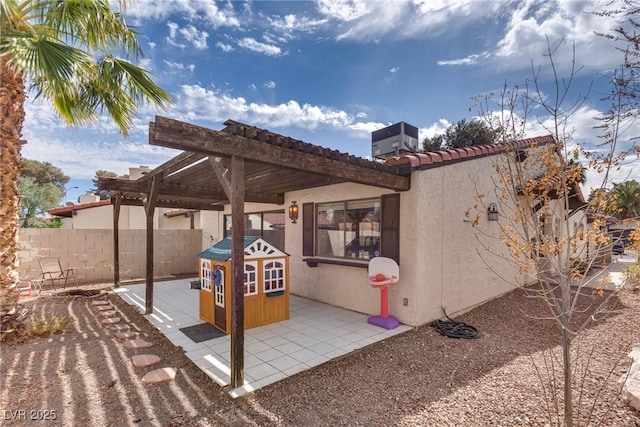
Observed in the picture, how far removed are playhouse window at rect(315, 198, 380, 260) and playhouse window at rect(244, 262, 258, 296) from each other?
2458mm

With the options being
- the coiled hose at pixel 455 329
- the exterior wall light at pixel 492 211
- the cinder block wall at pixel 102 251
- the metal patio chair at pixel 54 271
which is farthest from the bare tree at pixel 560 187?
the metal patio chair at pixel 54 271

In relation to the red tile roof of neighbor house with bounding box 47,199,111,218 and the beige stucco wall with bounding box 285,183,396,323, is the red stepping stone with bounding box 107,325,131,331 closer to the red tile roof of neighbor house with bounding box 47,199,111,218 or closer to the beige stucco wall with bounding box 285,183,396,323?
the beige stucco wall with bounding box 285,183,396,323

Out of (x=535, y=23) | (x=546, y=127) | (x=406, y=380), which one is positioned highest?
(x=535, y=23)

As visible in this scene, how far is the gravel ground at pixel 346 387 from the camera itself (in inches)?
130

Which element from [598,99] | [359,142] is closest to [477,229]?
[598,99]

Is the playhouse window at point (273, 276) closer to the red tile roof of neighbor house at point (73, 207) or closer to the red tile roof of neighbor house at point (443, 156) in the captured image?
the red tile roof of neighbor house at point (443, 156)

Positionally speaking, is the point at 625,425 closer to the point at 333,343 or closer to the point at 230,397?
the point at 333,343

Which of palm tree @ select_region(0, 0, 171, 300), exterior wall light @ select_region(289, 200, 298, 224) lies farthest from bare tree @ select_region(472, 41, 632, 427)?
palm tree @ select_region(0, 0, 171, 300)

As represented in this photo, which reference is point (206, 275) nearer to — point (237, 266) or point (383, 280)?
point (237, 266)

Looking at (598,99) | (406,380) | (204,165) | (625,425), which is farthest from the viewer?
(204,165)

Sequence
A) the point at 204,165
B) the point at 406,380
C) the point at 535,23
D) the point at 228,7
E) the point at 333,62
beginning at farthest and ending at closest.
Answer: the point at 333,62 < the point at 228,7 < the point at 204,165 < the point at 535,23 < the point at 406,380

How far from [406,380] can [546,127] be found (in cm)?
363

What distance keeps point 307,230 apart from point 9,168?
6339 millimetres

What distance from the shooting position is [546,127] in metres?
3.23
